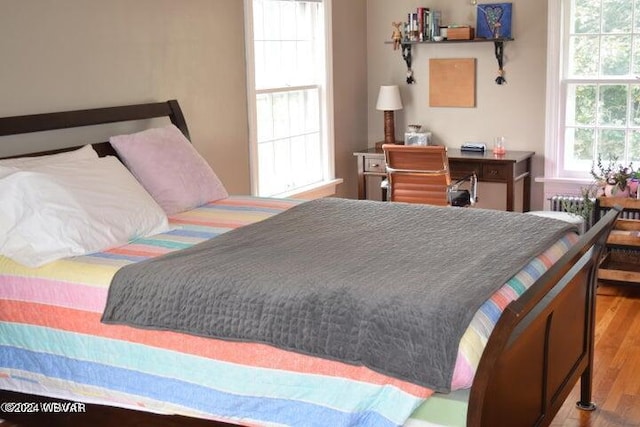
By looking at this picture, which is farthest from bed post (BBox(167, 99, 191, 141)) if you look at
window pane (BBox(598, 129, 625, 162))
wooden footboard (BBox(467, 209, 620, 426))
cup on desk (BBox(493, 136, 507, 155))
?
window pane (BBox(598, 129, 625, 162))

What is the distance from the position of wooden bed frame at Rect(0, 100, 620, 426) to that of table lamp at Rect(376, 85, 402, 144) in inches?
108

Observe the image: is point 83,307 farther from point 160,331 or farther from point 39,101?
point 39,101

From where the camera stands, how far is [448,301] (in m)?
2.41

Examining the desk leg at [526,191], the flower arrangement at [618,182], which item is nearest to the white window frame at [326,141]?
the desk leg at [526,191]

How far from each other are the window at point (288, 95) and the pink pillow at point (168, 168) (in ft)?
3.52

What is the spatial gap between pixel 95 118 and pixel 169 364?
1689 mm

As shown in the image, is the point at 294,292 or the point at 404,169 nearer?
the point at 294,292

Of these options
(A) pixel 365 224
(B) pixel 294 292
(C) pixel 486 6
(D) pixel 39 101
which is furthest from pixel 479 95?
(B) pixel 294 292

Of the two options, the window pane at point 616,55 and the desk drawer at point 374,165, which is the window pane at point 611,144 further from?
the desk drawer at point 374,165

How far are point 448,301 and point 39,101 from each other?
226 centimetres

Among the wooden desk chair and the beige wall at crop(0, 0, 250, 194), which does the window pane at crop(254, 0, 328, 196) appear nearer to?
the beige wall at crop(0, 0, 250, 194)

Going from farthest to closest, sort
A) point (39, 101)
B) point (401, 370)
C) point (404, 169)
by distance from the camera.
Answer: point (404, 169) → point (39, 101) → point (401, 370)

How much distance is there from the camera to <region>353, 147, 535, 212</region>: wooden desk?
5.61m

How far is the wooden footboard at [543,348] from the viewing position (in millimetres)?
2254
